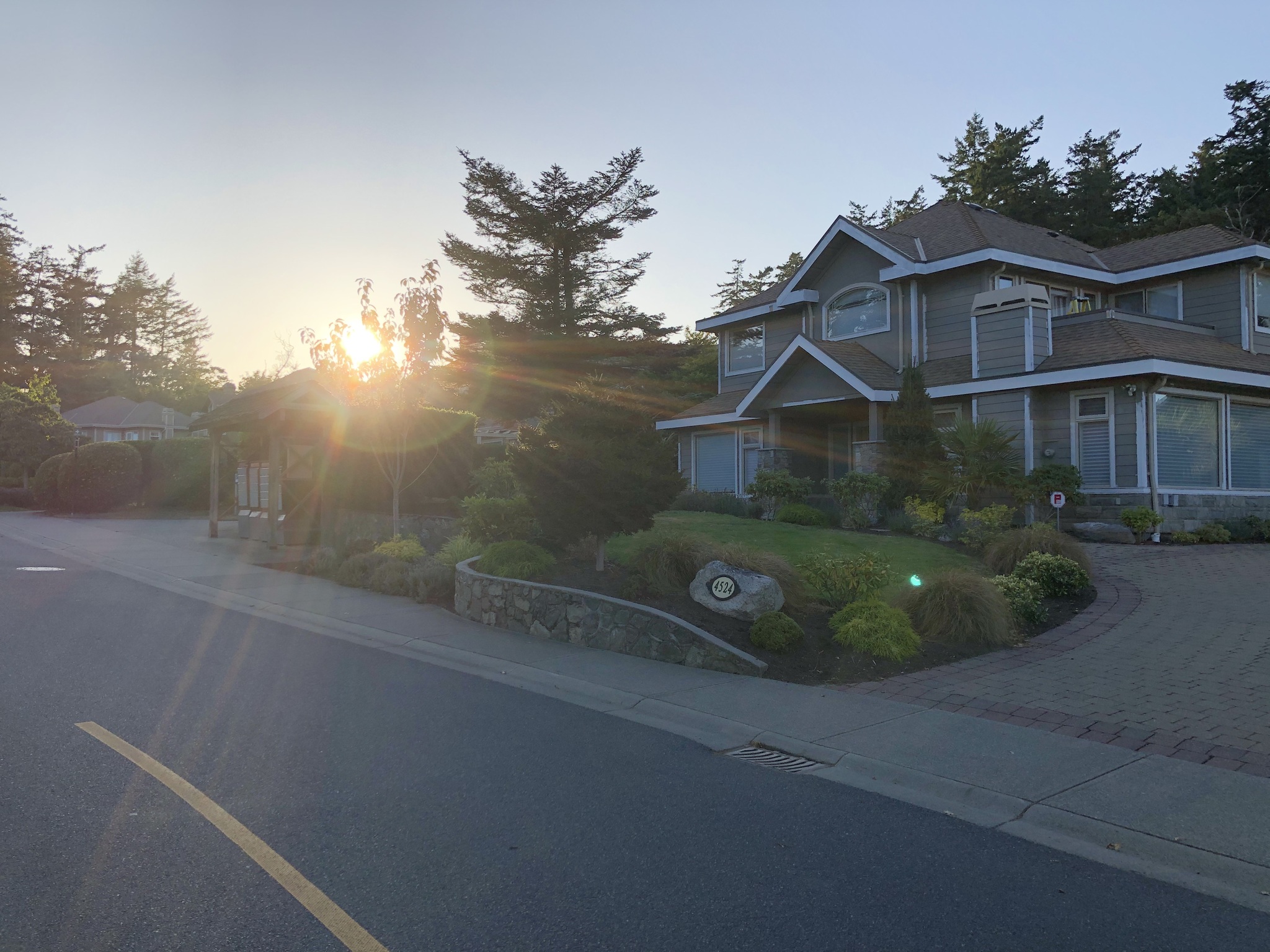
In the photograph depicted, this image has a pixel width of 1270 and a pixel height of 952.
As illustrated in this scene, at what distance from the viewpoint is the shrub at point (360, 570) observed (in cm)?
1432

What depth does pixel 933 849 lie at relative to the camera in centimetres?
467

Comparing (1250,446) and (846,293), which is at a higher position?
(846,293)

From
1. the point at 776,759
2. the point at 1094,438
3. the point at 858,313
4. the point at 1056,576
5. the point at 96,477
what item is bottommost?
the point at 776,759

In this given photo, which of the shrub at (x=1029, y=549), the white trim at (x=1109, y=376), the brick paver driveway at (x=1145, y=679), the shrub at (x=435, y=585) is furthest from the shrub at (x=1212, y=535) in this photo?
the shrub at (x=435, y=585)

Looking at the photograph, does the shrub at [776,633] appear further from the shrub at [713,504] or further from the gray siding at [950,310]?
the gray siding at [950,310]

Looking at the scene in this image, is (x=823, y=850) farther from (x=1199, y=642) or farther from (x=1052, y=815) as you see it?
(x=1199, y=642)

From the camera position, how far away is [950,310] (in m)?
21.2

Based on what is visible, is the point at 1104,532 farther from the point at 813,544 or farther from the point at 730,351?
the point at 730,351

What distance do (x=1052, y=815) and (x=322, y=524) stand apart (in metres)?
17.4

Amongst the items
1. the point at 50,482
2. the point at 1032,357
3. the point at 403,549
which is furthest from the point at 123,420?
the point at 1032,357

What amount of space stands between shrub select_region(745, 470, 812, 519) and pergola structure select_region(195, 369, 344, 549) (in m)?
8.92

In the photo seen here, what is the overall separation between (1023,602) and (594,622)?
4.73 metres

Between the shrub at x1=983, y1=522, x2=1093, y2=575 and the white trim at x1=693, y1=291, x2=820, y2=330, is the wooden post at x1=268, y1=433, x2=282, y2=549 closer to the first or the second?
the white trim at x1=693, y1=291, x2=820, y2=330

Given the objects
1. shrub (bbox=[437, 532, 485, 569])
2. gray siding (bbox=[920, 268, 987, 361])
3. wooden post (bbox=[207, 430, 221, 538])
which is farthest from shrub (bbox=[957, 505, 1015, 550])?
wooden post (bbox=[207, 430, 221, 538])
